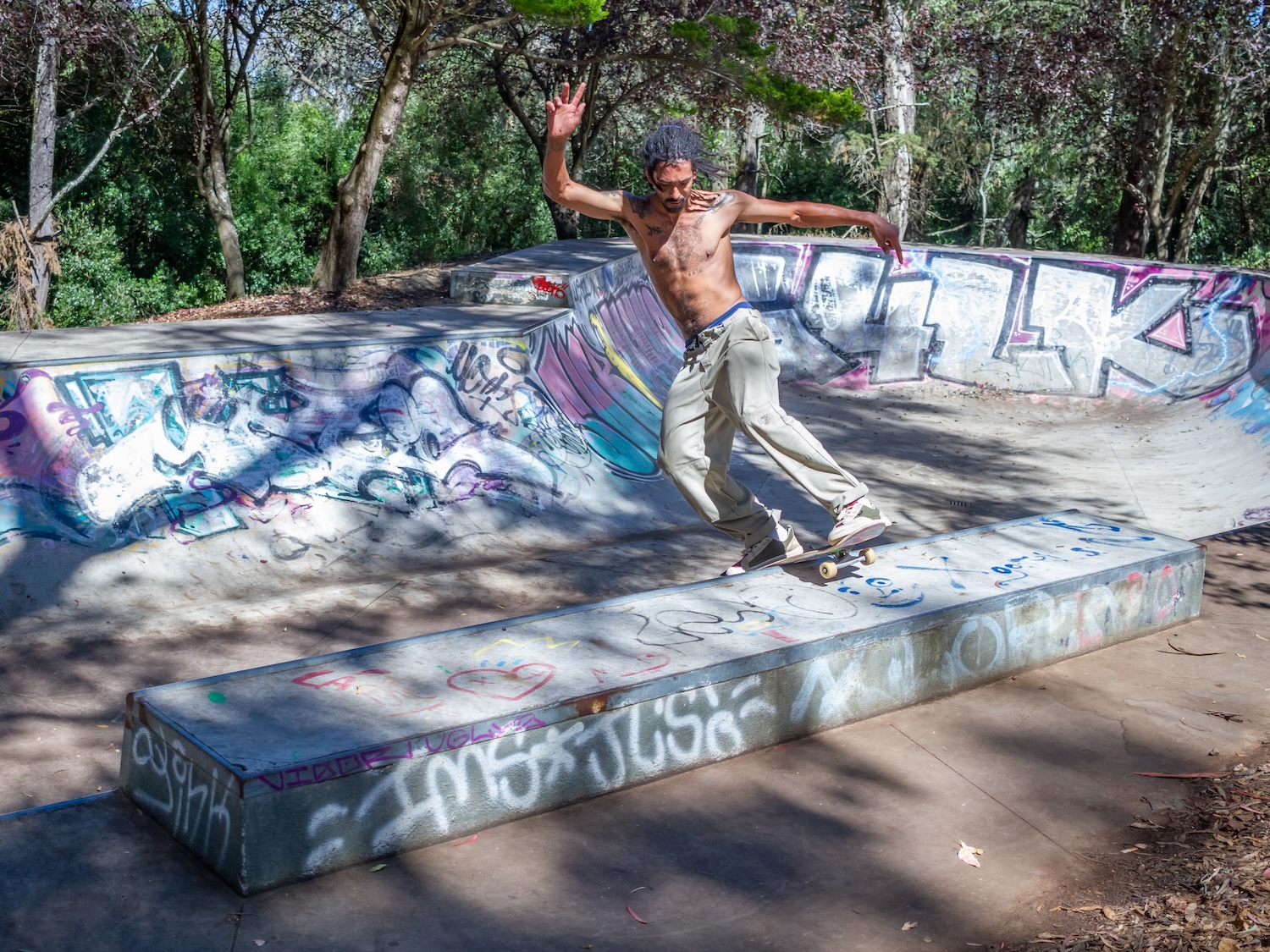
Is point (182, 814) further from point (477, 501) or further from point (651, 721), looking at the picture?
point (477, 501)

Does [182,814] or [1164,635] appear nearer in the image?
[182,814]

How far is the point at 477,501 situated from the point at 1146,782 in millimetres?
4566

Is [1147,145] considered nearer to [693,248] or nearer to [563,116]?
[693,248]

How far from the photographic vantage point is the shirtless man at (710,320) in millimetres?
4848

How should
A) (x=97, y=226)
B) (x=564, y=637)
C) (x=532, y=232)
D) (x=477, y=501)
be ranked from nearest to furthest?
(x=564, y=637)
(x=477, y=501)
(x=97, y=226)
(x=532, y=232)

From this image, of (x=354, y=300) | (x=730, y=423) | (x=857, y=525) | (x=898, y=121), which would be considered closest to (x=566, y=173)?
(x=730, y=423)

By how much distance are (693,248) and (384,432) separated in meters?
3.23

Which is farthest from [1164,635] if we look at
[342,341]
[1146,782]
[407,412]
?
[342,341]

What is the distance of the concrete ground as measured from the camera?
3.06 m

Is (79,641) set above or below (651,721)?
below

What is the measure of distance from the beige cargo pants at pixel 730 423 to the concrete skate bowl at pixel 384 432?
2.31m

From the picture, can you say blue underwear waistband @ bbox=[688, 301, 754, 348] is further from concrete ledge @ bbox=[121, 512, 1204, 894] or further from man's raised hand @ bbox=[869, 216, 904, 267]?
concrete ledge @ bbox=[121, 512, 1204, 894]

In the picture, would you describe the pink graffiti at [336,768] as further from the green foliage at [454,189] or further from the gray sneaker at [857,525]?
the green foliage at [454,189]

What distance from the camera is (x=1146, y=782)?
4055 millimetres
